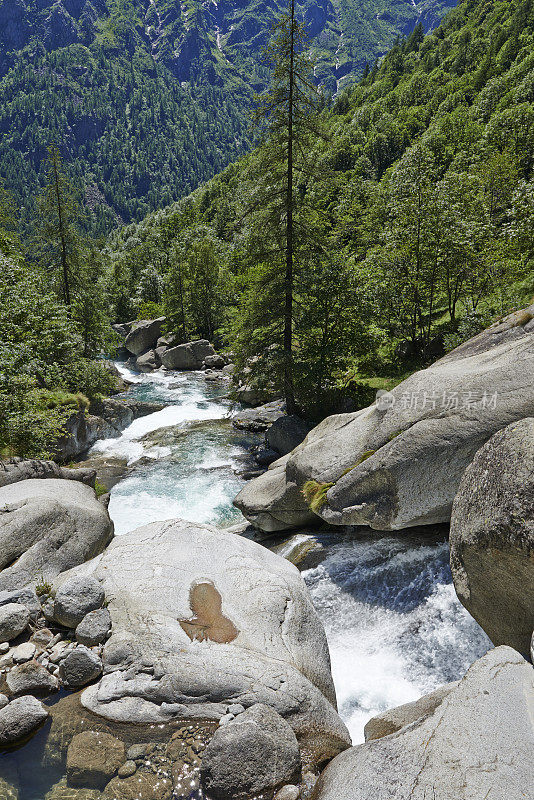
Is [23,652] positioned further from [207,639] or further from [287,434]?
[287,434]

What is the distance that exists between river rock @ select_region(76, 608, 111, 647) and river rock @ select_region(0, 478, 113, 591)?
7.52 feet

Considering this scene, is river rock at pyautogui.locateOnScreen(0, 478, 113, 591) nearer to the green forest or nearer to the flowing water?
the flowing water

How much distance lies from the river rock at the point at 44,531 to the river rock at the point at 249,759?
5.34m

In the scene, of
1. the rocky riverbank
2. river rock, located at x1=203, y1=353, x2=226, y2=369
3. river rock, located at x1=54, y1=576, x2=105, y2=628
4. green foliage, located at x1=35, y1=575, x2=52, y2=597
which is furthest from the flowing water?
river rock, located at x1=203, y1=353, x2=226, y2=369

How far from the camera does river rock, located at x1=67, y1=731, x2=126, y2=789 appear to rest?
5.62 meters

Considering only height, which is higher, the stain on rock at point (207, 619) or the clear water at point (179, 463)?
the stain on rock at point (207, 619)

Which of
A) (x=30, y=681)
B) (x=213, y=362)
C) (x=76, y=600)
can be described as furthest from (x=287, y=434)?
(x=213, y=362)

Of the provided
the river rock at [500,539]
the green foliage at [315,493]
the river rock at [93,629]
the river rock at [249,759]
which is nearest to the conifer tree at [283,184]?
the green foliage at [315,493]

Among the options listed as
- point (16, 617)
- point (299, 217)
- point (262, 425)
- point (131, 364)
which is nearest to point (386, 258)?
point (299, 217)

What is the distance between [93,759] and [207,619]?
2540 millimetres

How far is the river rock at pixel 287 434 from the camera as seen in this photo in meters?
20.0

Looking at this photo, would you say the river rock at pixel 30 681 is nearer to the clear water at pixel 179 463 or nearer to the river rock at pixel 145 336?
the clear water at pixel 179 463

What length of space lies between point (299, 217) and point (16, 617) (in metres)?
18.5

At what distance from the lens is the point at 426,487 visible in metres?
9.81
